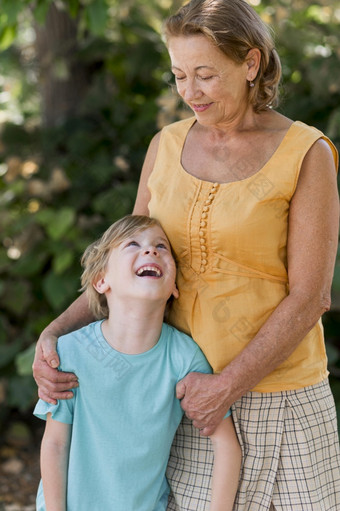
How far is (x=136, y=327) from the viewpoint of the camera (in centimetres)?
183

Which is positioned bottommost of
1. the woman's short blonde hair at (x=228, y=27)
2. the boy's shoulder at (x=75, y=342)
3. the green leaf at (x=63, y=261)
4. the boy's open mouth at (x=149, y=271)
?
the green leaf at (x=63, y=261)

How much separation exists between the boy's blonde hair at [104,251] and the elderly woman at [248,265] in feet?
0.21

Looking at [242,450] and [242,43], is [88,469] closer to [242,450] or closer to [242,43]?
[242,450]

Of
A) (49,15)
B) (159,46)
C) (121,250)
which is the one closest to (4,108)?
(49,15)

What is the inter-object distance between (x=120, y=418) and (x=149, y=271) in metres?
0.38

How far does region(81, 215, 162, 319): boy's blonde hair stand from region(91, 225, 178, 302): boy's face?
22mm

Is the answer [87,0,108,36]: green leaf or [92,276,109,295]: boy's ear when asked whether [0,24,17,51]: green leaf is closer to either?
[87,0,108,36]: green leaf

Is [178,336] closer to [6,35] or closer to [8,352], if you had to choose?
[6,35]

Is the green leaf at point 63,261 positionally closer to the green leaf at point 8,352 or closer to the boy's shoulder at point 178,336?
the green leaf at point 8,352

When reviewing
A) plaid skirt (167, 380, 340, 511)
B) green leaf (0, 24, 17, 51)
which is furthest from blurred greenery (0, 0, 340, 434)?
plaid skirt (167, 380, 340, 511)

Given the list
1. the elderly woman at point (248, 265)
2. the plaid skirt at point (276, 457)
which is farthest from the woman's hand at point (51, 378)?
the plaid skirt at point (276, 457)

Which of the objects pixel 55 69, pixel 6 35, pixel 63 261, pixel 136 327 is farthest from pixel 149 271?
pixel 55 69

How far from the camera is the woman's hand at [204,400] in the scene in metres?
1.72

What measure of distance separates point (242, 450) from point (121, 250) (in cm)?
60
